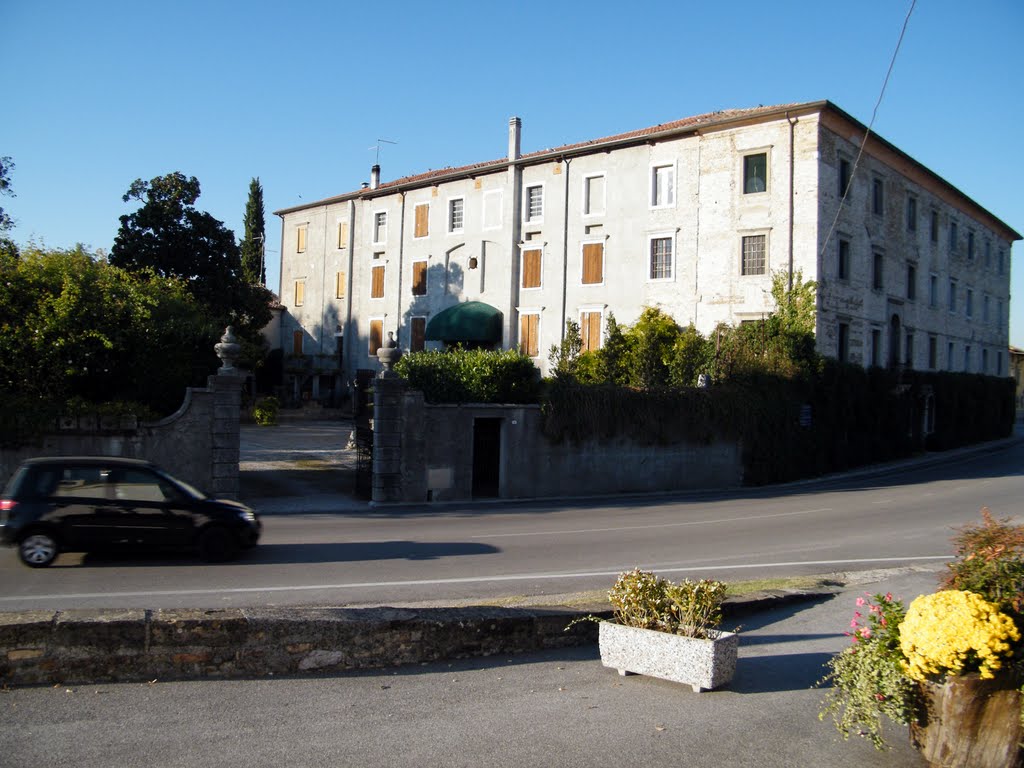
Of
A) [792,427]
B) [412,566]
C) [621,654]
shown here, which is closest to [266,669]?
[621,654]

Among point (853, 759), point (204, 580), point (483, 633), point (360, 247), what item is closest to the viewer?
→ point (853, 759)

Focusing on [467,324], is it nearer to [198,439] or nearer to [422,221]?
[422,221]

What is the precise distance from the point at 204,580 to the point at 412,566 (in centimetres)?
284

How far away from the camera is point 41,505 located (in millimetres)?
11281

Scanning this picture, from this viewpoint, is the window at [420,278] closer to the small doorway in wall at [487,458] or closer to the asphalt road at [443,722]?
A: the small doorway in wall at [487,458]

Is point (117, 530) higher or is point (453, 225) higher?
point (453, 225)

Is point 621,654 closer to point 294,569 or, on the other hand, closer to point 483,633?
point 483,633

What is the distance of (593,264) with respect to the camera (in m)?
35.1

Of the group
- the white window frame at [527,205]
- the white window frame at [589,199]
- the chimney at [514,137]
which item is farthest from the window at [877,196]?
the chimney at [514,137]

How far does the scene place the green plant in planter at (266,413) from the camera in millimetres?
37969

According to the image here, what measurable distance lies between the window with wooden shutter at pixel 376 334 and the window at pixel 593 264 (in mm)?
12621

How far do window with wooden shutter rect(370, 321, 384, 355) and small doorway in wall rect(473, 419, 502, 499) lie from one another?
70.8ft

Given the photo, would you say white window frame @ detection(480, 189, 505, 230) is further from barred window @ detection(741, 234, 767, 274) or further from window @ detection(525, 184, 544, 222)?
barred window @ detection(741, 234, 767, 274)

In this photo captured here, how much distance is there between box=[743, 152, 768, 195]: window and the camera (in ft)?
102
